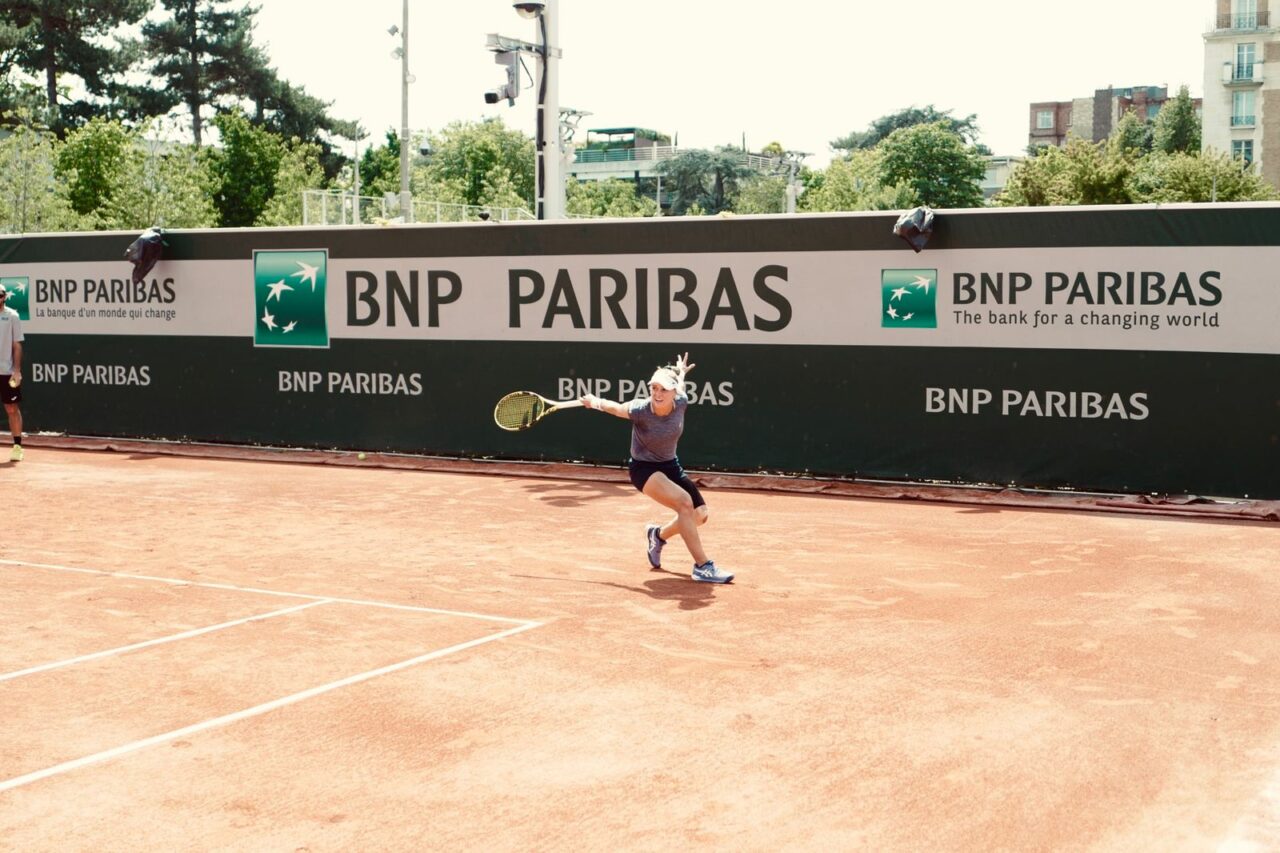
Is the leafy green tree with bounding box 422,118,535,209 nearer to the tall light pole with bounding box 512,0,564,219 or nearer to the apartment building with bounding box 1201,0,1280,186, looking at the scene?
the apartment building with bounding box 1201,0,1280,186

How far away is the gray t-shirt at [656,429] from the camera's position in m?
9.92

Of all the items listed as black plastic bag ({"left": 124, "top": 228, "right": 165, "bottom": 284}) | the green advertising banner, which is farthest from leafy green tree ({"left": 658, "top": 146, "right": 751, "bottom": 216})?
the green advertising banner

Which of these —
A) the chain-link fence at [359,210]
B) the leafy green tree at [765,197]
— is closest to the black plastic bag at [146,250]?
the chain-link fence at [359,210]

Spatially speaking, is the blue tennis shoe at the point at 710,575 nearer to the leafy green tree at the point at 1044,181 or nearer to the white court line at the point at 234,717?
the white court line at the point at 234,717

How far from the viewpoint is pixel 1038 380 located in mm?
13805

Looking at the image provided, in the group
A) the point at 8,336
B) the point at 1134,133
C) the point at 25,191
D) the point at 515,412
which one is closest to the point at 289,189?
the point at 25,191

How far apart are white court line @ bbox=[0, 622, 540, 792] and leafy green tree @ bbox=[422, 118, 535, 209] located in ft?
228

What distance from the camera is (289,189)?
59375 millimetres

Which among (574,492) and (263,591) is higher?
(574,492)

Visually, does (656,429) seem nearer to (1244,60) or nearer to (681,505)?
(681,505)

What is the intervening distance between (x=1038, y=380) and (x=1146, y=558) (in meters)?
3.33

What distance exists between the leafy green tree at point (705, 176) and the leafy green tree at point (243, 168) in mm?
60037

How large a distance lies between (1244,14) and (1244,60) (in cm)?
340

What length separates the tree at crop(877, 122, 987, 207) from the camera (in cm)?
9425
